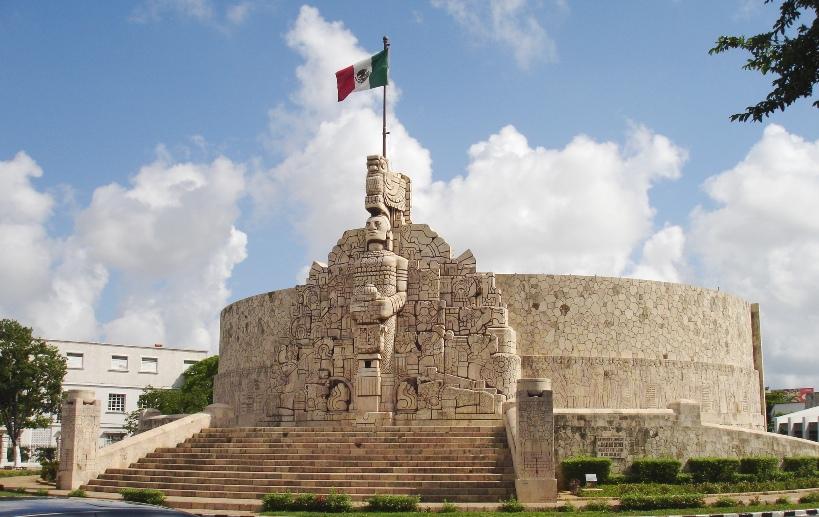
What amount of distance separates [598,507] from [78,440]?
11.5 metres

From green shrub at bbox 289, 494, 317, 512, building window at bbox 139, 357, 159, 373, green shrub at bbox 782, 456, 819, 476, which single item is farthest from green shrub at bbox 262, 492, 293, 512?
building window at bbox 139, 357, 159, 373

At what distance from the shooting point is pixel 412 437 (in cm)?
2022

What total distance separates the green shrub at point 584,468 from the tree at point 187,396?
26.5 m

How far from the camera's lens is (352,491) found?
1772cm

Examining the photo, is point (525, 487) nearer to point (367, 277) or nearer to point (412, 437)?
point (412, 437)

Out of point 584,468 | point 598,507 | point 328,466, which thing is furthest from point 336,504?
point 584,468

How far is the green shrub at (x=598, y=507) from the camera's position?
15515mm

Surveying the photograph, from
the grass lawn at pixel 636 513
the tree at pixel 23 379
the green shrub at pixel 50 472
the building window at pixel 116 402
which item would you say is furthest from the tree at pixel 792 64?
the building window at pixel 116 402

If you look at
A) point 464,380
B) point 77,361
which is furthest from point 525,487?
point 77,361

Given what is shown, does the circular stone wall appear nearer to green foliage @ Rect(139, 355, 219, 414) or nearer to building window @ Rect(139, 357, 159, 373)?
green foliage @ Rect(139, 355, 219, 414)

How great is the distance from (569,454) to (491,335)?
4.57 metres

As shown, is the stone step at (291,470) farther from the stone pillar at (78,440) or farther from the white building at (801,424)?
the white building at (801,424)

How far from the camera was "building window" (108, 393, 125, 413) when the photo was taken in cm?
4788

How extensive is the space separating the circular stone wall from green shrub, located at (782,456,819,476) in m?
4.67
